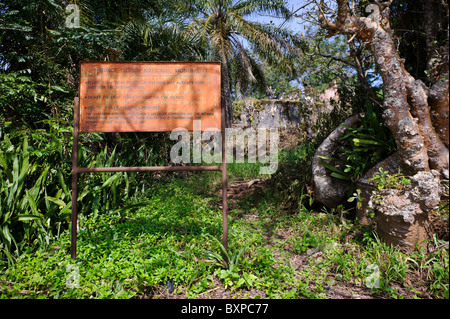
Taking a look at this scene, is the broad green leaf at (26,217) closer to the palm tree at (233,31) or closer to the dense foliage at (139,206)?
the dense foliage at (139,206)

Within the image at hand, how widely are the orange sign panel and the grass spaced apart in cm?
121

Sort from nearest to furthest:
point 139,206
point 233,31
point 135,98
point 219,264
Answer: point 219,264 < point 135,98 < point 139,206 < point 233,31

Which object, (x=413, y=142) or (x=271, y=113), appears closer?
(x=413, y=142)

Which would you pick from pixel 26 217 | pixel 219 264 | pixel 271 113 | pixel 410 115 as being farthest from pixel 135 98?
pixel 271 113

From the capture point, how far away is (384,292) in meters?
2.25

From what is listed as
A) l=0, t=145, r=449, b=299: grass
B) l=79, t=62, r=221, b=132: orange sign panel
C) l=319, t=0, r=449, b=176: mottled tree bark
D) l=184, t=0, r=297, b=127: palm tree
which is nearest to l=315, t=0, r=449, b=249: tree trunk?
l=319, t=0, r=449, b=176: mottled tree bark

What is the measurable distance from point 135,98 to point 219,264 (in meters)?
1.79

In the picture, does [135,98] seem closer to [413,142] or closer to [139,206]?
[139,206]

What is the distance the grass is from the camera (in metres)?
2.21

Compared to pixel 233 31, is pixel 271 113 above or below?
below

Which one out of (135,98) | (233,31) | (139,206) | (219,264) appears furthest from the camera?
(233,31)

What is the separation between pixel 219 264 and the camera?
97.6 inches

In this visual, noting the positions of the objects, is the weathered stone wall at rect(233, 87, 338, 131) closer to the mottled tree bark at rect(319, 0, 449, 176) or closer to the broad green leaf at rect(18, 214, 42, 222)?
the mottled tree bark at rect(319, 0, 449, 176)

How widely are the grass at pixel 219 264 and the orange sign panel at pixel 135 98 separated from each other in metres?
1.21
